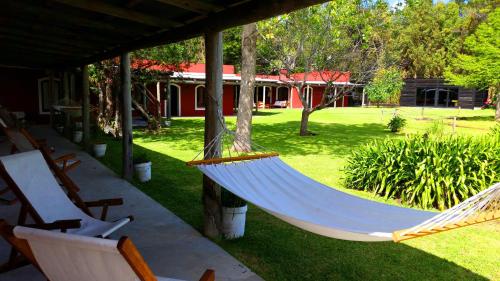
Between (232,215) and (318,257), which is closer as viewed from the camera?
(318,257)

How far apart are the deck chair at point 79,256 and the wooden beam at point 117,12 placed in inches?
89.9

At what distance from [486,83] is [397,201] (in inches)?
707

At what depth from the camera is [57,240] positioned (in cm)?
168

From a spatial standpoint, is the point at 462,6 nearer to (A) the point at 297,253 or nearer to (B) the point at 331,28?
(B) the point at 331,28

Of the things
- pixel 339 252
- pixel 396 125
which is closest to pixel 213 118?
pixel 339 252

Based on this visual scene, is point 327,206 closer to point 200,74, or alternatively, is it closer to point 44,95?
point 44,95

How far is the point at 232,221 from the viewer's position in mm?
3805

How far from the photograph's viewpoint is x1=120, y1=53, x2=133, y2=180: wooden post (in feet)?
19.5

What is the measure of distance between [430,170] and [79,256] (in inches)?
199

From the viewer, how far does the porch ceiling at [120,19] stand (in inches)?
124

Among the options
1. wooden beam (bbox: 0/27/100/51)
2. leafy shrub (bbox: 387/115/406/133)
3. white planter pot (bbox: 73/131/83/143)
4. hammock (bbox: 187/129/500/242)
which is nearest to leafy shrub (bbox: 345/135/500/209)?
hammock (bbox: 187/129/500/242)

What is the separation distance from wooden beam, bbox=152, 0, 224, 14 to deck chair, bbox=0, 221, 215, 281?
2.14 metres

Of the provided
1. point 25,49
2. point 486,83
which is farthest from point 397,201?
point 486,83

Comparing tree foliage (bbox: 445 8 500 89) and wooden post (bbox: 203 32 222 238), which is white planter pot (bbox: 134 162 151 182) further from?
tree foliage (bbox: 445 8 500 89)
